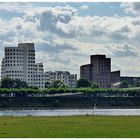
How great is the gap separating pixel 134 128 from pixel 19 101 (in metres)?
138

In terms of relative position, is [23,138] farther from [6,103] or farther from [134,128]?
[6,103]

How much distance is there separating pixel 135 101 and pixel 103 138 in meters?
155

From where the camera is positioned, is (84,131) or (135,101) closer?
(84,131)

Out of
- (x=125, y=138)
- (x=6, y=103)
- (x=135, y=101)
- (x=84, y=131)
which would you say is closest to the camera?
(x=125, y=138)

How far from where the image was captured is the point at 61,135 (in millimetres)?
39469

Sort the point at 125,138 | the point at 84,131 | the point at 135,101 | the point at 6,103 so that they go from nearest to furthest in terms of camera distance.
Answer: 1. the point at 125,138
2. the point at 84,131
3. the point at 6,103
4. the point at 135,101

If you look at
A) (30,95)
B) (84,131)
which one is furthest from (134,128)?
(30,95)

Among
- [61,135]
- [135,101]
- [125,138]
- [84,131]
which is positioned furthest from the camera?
[135,101]

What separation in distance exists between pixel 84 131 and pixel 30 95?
14963cm

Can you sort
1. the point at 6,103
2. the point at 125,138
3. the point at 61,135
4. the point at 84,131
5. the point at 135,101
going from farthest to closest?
the point at 135,101
the point at 6,103
the point at 84,131
the point at 61,135
the point at 125,138

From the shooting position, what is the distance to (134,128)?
1758 inches

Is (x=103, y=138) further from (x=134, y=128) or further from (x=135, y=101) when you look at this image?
(x=135, y=101)

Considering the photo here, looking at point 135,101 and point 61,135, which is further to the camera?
point 135,101

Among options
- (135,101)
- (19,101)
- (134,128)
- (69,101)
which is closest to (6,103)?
(19,101)
